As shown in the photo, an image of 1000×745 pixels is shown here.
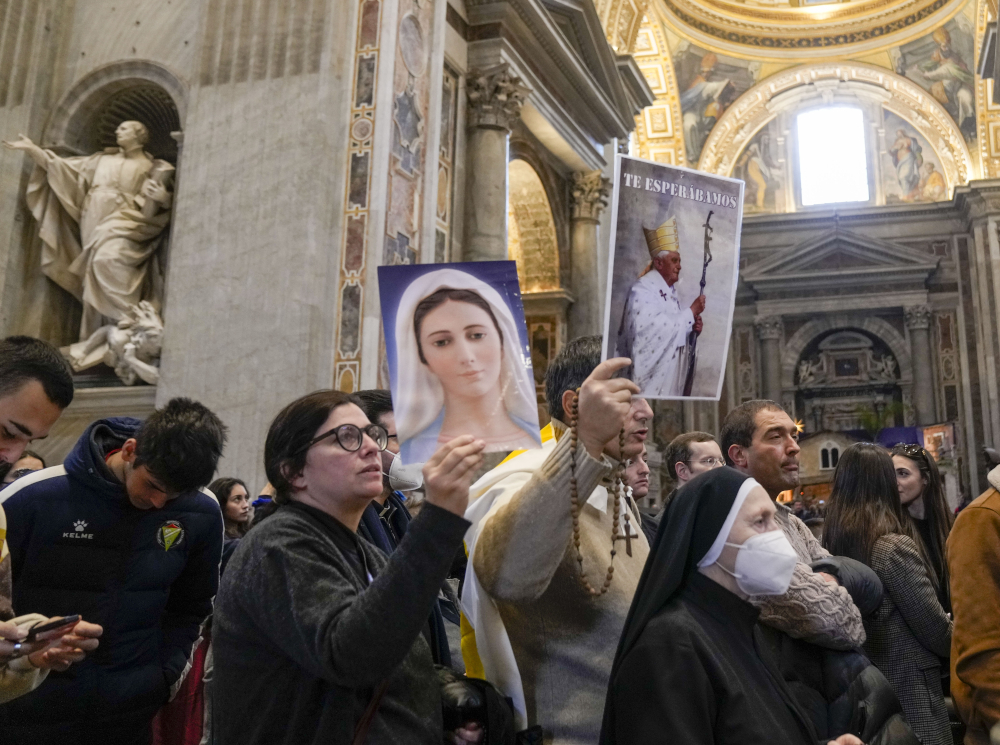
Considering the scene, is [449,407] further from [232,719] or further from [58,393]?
[58,393]

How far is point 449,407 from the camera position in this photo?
2.16m

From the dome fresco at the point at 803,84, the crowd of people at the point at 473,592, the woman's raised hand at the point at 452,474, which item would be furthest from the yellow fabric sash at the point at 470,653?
the dome fresco at the point at 803,84

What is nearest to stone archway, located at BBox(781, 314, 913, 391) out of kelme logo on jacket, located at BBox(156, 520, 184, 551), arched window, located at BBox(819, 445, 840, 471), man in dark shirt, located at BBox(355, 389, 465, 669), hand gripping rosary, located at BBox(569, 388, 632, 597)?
arched window, located at BBox(819, 445, 840, 471)

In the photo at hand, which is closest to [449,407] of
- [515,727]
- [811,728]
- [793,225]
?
[515,727]

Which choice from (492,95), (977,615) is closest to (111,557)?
(977,615)

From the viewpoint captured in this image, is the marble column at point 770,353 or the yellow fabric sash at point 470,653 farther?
the marble column at point 770,353

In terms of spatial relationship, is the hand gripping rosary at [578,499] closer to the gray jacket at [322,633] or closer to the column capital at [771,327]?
the gray jacket at [322,633]

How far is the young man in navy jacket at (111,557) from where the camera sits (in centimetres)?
276

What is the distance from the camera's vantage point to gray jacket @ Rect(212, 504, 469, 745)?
1.79m

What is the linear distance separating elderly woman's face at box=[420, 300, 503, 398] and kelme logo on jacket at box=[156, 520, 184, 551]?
1.33 m

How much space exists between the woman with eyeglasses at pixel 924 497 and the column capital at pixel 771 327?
58.7 ft

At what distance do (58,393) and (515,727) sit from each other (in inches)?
59.7

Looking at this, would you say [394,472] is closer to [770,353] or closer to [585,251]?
[585,251]

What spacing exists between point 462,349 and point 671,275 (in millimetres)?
532
